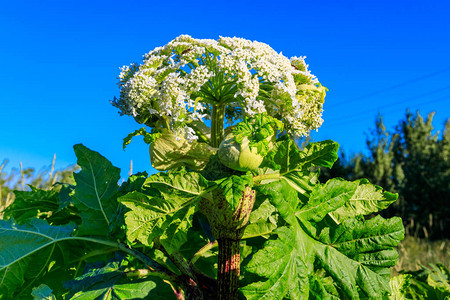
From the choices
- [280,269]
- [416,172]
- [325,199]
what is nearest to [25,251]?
[280,269]

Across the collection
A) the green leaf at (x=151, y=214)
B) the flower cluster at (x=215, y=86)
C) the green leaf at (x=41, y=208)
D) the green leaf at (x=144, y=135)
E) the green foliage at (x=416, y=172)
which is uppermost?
the green foliage at (x=416, y=172)

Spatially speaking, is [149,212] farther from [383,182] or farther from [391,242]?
[383,182]

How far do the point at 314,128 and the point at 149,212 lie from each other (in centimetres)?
72

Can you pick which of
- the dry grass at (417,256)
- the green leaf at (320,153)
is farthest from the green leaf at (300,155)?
the dry grass at (417,256)

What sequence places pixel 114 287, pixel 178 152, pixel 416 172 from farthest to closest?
pixel 416 172 → pixel 178 152 → pixel 114 287

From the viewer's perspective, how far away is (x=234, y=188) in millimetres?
1044

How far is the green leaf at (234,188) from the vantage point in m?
1.02

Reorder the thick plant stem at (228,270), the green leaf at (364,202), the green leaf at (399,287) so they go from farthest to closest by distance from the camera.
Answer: the green leaf at (399,287) → the green leaf at (364,202) → the thick plant stem at (228,270)

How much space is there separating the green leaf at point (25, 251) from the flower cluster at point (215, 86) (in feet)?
1.80

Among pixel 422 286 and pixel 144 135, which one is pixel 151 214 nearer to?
pixel 144 135

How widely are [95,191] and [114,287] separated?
41 centimetres

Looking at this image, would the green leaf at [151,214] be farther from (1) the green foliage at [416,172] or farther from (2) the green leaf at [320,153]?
(1) the green foliage at [416,172]

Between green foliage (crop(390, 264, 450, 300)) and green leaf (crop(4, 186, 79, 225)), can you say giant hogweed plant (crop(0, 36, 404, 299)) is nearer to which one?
green leaf (crop(4, 186, 79, 225))

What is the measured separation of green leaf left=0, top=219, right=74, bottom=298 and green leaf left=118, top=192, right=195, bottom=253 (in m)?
→ 0.46
